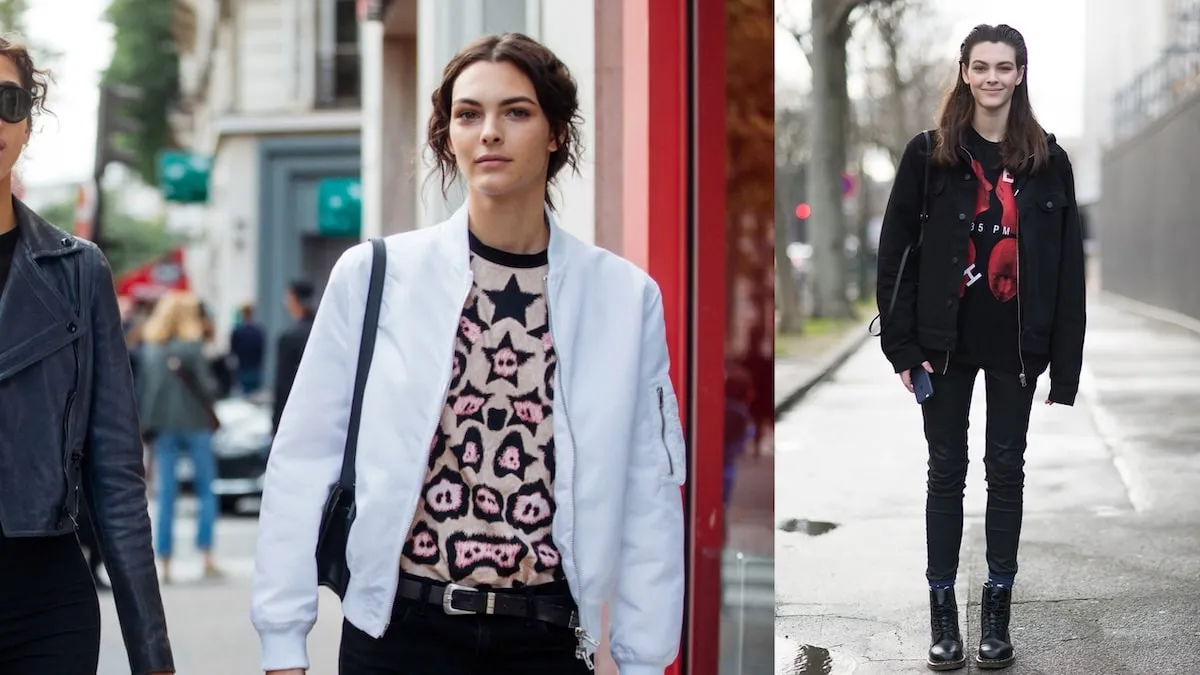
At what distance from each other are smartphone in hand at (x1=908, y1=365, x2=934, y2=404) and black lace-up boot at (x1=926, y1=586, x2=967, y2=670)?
47cm

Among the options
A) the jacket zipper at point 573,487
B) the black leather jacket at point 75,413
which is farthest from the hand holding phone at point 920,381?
the black leather jacket at point 75,413

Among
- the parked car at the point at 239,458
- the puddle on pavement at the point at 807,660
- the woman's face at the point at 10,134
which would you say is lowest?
the parked car at the point at 239,458

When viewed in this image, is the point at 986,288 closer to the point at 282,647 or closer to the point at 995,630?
the point at 995,630

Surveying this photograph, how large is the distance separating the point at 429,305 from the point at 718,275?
2056 mm

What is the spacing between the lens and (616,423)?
3.14m

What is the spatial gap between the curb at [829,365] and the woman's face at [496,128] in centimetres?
122

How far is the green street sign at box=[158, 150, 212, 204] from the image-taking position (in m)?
23.5

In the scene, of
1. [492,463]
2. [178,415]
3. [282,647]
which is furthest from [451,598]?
[178,415]

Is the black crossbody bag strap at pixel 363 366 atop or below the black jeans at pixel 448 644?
atop

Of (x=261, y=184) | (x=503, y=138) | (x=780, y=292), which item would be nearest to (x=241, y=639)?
(x=780, y=292)

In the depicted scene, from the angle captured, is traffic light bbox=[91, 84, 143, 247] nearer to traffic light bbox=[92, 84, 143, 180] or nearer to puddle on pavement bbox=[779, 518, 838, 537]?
traffic light bbox=[92, 84, 143, 180]

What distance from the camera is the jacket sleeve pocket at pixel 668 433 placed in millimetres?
3275

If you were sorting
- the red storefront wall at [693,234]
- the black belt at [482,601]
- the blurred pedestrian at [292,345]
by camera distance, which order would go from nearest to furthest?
the black belt at [482,601], the red storefront wall at [693,234], the blurred pedestrian at [292,345]

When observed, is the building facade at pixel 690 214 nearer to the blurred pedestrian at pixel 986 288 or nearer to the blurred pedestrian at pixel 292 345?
the blurred pedestrian at pixel 986 288
